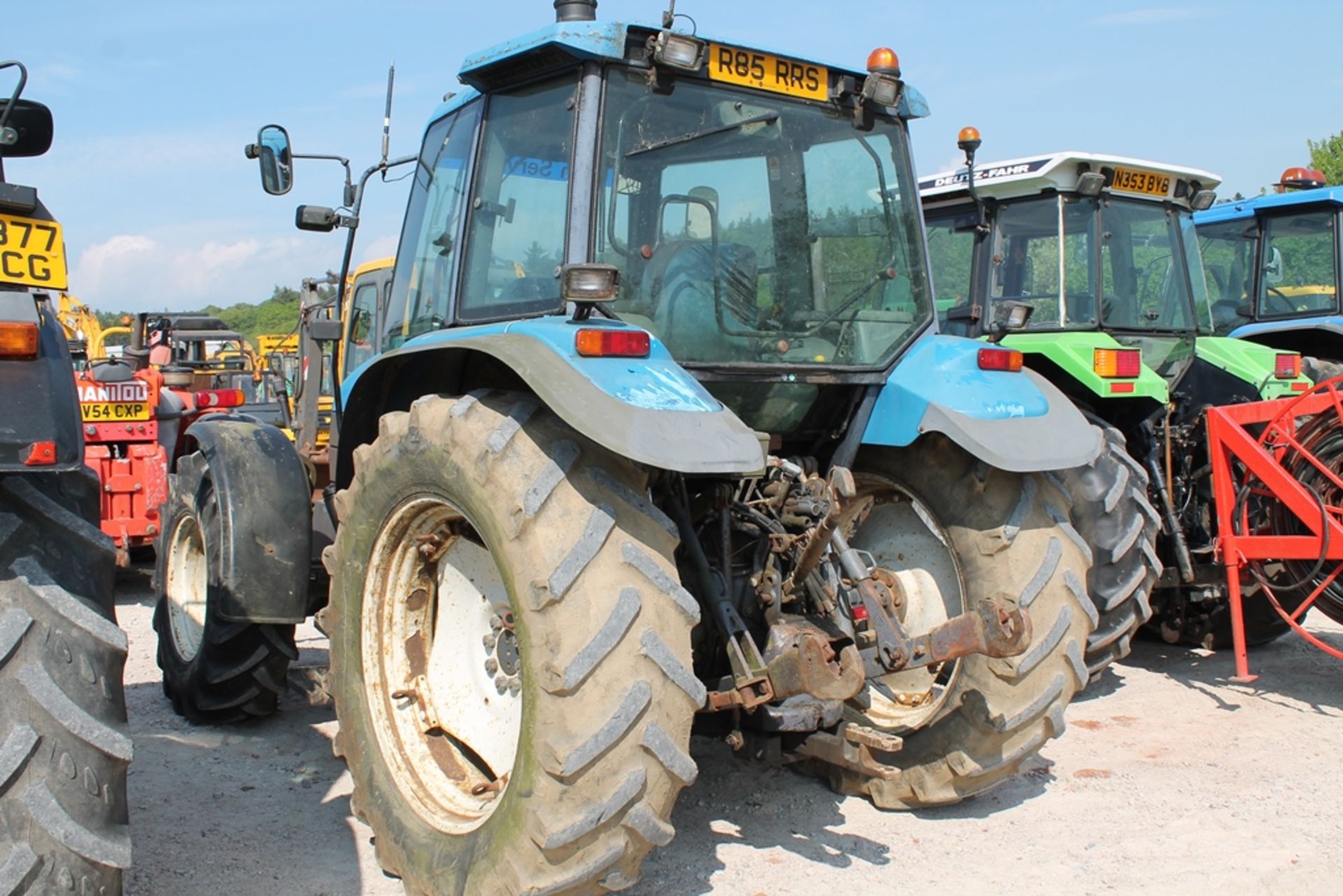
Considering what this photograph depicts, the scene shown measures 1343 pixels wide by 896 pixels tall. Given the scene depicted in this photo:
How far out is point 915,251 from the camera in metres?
4.32

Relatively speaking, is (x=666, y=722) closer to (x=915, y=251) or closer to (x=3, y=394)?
(x=3, y=394)

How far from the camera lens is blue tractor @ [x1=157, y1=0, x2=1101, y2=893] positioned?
2998 millimetres

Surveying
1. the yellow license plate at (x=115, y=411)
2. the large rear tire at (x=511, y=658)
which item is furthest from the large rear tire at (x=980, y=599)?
the yellow license plate at (x=115, y=411)

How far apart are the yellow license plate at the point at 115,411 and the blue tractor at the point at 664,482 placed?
15.4ft

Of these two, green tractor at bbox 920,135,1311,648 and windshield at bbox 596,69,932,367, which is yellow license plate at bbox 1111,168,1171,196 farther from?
windshield at bbox 596,69,932,367

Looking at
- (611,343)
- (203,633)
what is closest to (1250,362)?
(611,343)

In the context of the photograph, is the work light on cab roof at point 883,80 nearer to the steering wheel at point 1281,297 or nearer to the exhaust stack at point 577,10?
the exhaust stack at point 577,10

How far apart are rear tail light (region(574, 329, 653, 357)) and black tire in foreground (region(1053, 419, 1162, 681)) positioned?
279cm

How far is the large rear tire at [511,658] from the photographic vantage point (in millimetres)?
2938

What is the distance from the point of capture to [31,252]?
2557 mm

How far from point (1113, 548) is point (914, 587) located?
1718mm

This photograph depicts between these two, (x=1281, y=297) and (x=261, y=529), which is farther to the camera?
(x=1281, y=297)

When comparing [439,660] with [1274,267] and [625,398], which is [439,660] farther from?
[1274,267]

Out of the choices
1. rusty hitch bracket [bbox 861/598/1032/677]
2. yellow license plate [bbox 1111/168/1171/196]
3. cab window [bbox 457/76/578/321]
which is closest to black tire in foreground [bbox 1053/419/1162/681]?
yellow license plate [bbox 1111/168/1171/196]
